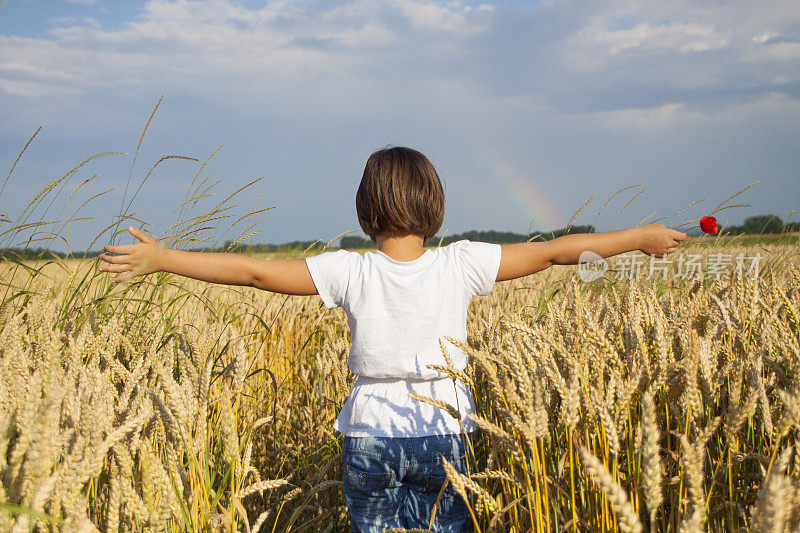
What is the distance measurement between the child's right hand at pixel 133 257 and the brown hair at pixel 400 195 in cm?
70

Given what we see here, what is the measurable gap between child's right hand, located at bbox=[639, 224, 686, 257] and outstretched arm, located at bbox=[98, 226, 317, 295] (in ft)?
4.15

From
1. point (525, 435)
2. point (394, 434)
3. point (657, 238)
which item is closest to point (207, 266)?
point (394, 434)

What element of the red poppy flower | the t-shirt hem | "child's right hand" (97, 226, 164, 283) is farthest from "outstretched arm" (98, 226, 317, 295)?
the red poppy flower

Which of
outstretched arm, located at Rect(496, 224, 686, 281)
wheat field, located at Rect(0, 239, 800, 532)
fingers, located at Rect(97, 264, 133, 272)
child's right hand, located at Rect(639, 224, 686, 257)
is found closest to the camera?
wheat field, located at Rect(0, 239, 800, 532)

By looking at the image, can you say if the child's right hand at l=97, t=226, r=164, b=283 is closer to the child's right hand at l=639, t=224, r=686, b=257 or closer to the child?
the child

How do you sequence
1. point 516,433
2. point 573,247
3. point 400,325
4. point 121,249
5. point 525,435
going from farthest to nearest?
point 573,247, point 400,325, point 121,249, point 516,433, point 525,435

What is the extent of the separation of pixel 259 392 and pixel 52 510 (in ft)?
6.50

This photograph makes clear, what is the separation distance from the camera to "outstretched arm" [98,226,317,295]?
1.85 metres

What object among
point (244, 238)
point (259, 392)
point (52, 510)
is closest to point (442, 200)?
point (52, 510)

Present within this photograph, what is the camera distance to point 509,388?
1.40 m

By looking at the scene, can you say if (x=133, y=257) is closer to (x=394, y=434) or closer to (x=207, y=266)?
(x=207, y=266)

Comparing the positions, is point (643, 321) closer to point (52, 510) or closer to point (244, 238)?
point (52, 510)

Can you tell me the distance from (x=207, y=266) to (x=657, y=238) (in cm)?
166

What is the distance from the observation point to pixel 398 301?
6.51ft
